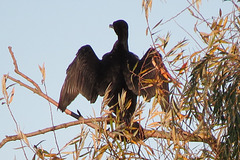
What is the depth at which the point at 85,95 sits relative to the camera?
5660 mm

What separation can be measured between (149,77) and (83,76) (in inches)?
33.8

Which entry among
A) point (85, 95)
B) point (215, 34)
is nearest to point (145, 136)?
point (215, 34)

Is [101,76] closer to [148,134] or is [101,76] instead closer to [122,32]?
[122,32]

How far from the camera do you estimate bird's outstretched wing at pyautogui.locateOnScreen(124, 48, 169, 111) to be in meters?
4.17

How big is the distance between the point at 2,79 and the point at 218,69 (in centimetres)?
179

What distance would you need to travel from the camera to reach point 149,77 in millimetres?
5477

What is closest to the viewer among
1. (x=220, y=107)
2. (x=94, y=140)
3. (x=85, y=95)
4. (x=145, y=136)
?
(x=94, y=140)

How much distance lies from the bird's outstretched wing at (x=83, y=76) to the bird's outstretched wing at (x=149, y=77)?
16.4 inches

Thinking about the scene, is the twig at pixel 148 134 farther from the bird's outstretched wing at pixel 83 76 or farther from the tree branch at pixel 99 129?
the bird's outstretched wing at pixel 83 76

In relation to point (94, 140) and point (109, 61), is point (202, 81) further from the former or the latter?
point (109, 61)

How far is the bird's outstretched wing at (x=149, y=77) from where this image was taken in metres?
4.17

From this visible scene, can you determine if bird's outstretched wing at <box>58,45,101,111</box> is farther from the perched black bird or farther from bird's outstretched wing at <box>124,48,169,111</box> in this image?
bird's outstretched wing at <box>124,48,169,111</box>

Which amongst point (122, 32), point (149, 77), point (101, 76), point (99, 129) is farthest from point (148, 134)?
point (122, 32)

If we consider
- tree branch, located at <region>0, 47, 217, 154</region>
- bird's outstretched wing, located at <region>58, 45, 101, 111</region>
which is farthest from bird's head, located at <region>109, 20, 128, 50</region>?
tree branch, located at <region>0, 47, 217, 154</region>
